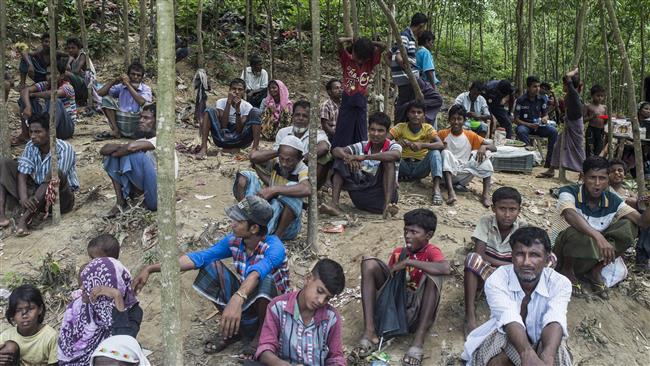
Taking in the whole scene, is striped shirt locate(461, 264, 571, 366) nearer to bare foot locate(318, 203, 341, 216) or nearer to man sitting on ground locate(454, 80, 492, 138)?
bare foot locate(318, 203, 341, 216)

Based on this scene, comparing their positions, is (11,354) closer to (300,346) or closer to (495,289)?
(300,346)

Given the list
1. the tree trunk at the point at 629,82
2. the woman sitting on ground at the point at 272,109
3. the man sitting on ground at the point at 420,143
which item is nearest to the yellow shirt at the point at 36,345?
the man sitting on ground at the point at 420,143

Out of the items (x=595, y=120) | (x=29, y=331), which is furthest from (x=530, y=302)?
(x=595, y=120)

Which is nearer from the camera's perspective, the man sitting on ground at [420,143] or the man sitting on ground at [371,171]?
the man sitting on ground at [371,171]

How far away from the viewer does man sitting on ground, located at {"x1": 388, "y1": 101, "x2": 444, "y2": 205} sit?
6352 millimetres

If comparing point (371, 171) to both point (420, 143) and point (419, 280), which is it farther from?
point (419, 280)

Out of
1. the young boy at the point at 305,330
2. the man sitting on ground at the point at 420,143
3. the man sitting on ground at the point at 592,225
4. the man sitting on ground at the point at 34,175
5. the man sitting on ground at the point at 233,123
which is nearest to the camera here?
the young boy at the point at 305,330

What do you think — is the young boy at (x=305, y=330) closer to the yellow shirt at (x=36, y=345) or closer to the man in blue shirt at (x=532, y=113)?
the yellow shirt at (x=36, y=345)

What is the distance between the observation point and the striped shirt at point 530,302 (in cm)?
346

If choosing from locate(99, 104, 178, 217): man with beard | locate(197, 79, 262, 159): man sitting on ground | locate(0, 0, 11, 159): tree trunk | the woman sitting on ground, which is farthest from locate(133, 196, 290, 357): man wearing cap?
the woman sitting on ground

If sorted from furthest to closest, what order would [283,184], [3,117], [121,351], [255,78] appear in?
[255,78] → [3,117] → [283,184] → [121,351]

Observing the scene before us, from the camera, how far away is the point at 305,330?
353 cm

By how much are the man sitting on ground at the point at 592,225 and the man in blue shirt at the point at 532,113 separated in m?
5.24

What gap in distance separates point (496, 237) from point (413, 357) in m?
1.13
